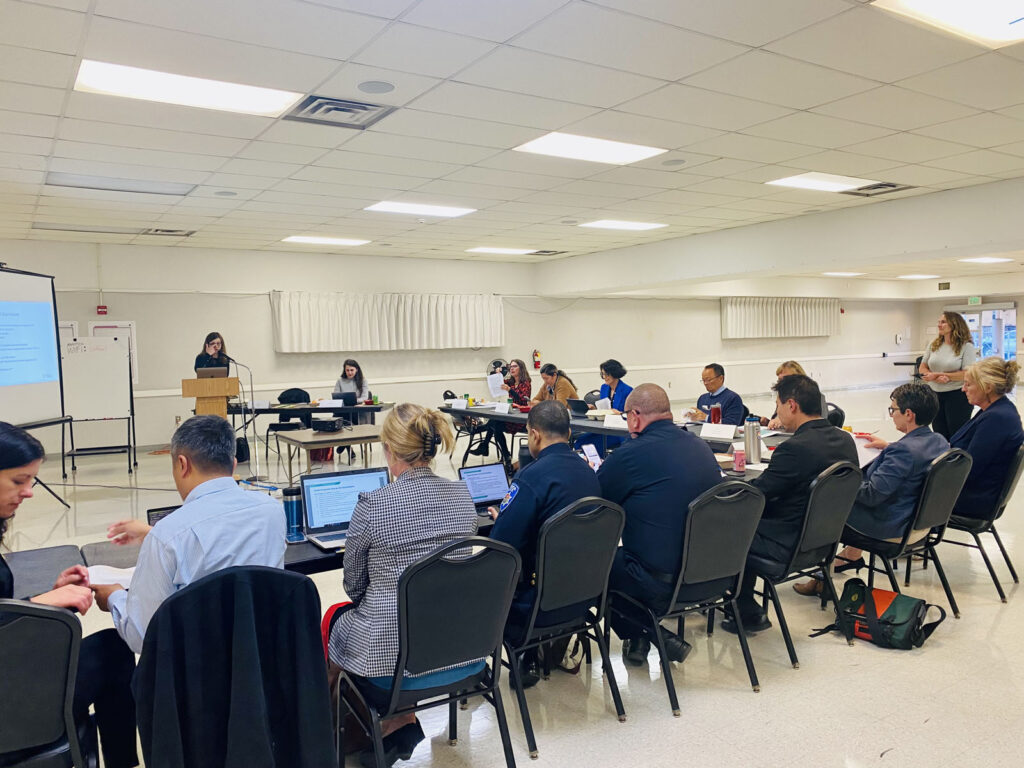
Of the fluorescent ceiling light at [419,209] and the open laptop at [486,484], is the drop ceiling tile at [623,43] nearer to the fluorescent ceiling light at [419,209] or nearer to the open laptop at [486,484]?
the open laptop at [486,484]

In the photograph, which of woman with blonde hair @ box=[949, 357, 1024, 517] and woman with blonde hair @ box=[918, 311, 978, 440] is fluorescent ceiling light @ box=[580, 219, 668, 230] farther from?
woman with blonde hair @ box=[949, 357, 1024, 517]

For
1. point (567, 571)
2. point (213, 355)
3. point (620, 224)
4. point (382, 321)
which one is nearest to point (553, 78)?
point (567, 571)

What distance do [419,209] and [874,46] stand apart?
187 inches

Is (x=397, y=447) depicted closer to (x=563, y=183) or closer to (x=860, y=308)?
(x=563, y=183)

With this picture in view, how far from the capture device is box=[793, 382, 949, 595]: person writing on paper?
134 inches

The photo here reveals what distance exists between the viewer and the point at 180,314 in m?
9.55

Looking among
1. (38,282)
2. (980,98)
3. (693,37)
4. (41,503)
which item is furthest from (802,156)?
(41,503)

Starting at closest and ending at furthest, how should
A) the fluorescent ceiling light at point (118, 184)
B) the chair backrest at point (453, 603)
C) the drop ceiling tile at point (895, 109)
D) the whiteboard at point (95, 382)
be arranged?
the chair backrest at point (453, 603) < the drop ceiling tile at point (895, 109) < the fluorescent ceiling light at point (118, 184) < the whiteboard at point (95, 382)

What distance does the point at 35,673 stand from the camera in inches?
62.4

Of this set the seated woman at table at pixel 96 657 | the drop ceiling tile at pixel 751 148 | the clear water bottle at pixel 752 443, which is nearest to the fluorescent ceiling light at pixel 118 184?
the drop ceiling tile at pixel 751 148

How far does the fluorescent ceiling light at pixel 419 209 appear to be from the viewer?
7.00 metres

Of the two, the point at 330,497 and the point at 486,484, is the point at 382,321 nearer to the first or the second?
the point at 486,484

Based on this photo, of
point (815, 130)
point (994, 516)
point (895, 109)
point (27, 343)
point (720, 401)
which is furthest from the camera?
point (720, 401)

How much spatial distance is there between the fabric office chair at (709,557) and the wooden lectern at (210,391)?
20.4ft
